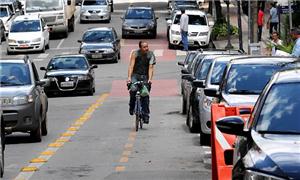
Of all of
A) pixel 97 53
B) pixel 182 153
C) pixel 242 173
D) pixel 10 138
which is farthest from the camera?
pixel 97 53

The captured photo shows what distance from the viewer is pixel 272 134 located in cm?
849

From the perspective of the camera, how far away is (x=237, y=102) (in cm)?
1642

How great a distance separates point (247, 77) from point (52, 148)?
13.8 feet

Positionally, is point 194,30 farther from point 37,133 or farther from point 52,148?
point 52,148

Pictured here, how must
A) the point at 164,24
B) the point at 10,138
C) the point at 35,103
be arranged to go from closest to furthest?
the point at 35,103, the point at 10,138, the point at 164,24

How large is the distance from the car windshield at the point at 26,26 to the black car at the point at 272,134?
44321 millimetres

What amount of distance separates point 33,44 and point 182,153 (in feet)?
118

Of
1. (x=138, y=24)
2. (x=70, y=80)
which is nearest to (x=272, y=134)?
(x=70, y=80)

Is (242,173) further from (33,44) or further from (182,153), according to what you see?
(33,44)

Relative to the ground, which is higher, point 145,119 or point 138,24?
point 145,119

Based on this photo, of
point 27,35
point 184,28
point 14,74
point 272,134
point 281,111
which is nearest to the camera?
point 272,134

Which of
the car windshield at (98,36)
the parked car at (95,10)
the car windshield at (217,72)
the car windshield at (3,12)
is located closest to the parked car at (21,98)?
the car windshield at (217,72)

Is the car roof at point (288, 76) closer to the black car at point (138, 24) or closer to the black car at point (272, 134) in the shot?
the black car at point (272, 134)

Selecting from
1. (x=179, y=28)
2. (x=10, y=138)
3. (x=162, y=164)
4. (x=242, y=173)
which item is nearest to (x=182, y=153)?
(x=162, y=164)
